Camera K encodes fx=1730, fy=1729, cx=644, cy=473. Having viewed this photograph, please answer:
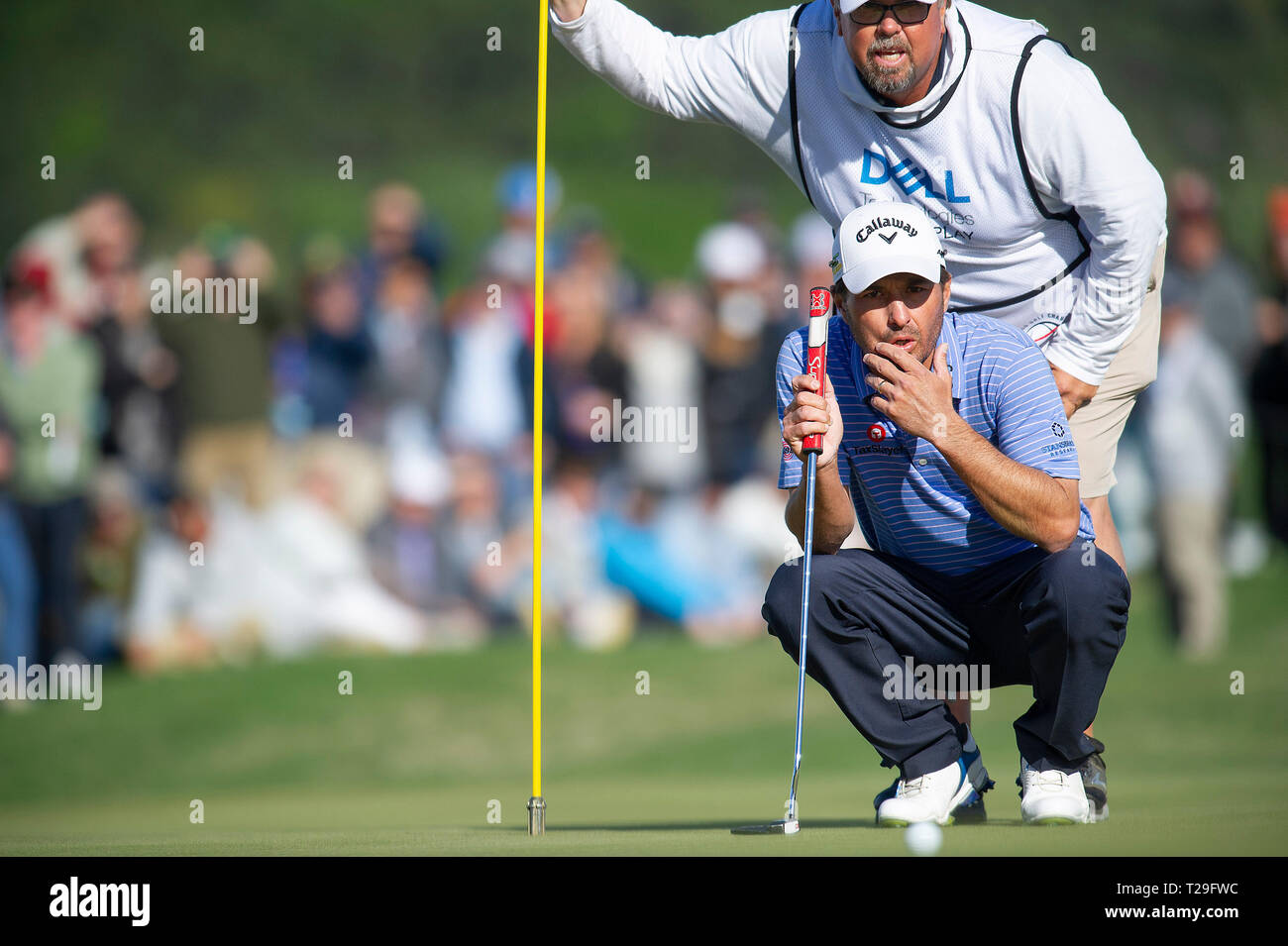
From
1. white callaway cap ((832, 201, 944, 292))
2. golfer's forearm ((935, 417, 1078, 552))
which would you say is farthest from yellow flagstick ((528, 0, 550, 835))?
golfer's forearm ((935, 417, 1078, 552))

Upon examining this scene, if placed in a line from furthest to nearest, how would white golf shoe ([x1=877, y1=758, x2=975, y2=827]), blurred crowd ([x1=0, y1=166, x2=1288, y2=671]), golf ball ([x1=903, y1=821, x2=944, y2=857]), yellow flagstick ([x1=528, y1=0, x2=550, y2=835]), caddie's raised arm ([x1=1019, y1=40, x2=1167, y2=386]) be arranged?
blurred crowd ([x1=0, y1=166, x2=1288, y2=671]), caddie's raised arm ([x1=1019, y1=40, x2=1167, y2=386]), yellow flagstick ([x1=528, y1=0, x2=550, y2=835]), white golf shoe ([x1=877, y1=758, x2=975, y2=827]), golf ball ([x1=903, y1=821, x2=944, y2=857])

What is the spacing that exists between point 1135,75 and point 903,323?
11.6 metres

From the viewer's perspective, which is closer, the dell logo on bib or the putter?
the putter

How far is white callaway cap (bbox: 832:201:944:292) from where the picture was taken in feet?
13.4

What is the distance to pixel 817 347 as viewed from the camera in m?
4.16

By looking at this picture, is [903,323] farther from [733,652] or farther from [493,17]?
[493,17]

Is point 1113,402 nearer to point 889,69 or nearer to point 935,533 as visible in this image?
point 935,533

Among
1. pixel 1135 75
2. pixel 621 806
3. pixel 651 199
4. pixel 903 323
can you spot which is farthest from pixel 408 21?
pixel 903 323

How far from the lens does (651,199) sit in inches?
667

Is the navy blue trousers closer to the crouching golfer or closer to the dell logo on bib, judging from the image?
the crouching golfer

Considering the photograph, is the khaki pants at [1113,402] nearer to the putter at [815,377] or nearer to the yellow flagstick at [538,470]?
the putter at [815,377]

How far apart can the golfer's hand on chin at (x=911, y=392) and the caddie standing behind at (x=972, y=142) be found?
0.73 metres

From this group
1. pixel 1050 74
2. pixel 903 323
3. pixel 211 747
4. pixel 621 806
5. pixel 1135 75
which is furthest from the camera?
pixel 1135 75
